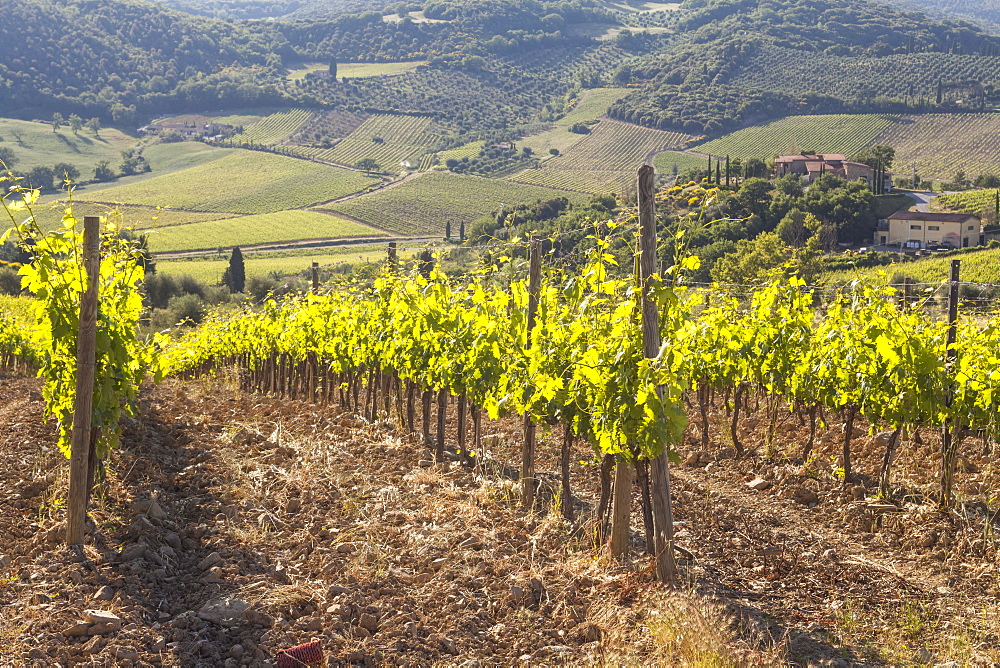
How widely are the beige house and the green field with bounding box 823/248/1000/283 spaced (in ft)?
26.4

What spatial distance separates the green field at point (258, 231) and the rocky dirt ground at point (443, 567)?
7000 cm

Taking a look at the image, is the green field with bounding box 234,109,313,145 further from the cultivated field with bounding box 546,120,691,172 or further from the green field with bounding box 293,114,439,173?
the cultivated field with bounding box 546,120,691,172

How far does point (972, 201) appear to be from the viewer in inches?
2579

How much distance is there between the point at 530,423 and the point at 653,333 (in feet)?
7.12

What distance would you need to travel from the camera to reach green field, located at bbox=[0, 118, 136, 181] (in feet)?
406

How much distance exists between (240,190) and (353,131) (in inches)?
1747

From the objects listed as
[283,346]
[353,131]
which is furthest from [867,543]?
[353,131]

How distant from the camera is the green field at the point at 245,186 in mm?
100938

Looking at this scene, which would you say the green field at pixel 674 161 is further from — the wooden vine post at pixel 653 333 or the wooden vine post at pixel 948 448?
the wooden vine post at pixel 653 333

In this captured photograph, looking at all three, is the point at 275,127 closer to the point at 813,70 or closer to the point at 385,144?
the point at 385,144

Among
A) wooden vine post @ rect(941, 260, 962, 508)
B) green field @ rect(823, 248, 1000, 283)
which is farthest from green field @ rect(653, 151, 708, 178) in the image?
wooden vine post @ rect(941, 260, 962, 508)

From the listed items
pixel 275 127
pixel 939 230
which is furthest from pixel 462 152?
pixel 939 230

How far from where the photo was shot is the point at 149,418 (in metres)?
10.9

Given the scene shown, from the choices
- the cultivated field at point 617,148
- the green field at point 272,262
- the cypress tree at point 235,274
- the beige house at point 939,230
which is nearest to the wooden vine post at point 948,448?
the green field at point 272,262
